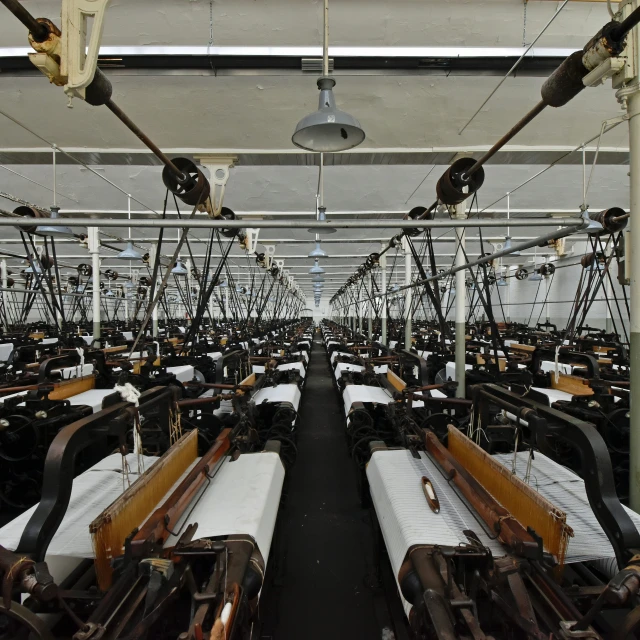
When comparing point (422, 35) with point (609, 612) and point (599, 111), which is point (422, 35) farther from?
point (609, 612)

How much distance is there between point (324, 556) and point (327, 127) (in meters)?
2.92

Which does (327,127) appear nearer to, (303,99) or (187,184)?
(187,184)

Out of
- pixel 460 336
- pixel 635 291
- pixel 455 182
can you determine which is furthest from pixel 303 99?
pixel 635 291

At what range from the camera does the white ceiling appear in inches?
129

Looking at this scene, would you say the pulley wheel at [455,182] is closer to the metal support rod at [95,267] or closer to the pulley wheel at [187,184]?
the pulley wheel at [187,184]

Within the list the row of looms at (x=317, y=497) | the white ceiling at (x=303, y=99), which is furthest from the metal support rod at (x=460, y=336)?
the white ceiling at (x=303, y=99)

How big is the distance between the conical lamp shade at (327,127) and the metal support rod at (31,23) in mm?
1187

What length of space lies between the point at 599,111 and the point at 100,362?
6629mm

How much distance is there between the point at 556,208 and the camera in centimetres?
856

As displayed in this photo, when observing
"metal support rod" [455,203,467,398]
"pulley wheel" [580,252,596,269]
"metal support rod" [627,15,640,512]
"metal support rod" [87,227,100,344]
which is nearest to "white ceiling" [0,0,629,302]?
"metal support rod" [455,203,467,398]

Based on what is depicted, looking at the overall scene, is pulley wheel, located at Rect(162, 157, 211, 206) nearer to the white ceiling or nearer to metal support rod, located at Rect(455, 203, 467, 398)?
the white ceiling

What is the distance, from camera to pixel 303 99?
4.23m

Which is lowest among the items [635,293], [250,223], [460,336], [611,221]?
[460,336]

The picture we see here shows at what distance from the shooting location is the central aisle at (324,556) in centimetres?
241
